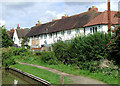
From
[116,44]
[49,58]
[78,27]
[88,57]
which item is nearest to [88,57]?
[88,57]

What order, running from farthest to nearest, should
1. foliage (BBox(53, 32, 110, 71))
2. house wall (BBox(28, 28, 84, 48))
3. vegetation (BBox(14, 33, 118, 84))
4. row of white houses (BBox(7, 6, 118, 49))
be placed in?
house wall (BBox(28, 28, 84, 48)) < row of white houses (BBox(7, 6, 118, 49)) < foliage (BBox(53, 32, 110, 71)) < vegetation (BBox(14, 33, 118, 84))

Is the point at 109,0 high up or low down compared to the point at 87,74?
up

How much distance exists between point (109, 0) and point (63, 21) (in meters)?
19.7

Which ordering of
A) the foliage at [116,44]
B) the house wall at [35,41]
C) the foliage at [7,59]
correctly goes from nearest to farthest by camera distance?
the foliage at [116,44], the foliage at [7,59], the house wall at [35,41]

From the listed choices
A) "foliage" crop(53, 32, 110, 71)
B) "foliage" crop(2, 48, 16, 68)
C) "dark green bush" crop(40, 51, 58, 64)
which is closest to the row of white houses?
"dark green bush" crop(40, 51, 58, 64)

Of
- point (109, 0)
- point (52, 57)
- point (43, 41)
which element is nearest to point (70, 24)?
point (43, 41)

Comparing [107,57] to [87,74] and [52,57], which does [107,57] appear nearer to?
[87,74]

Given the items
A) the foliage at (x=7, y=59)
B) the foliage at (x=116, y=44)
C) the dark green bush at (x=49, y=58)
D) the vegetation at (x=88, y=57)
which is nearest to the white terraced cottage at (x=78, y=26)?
the dark green bush at (x=49, y=58)

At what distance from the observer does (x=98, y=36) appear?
13.4 m

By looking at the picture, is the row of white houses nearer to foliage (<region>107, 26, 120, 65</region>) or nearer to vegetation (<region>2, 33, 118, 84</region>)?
vegetation (<region>2, 33, 118, 84</region>)

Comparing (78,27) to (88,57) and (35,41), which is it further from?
(35,41)

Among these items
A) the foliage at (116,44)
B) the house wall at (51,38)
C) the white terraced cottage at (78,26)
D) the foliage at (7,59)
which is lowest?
the foliage at (7,59)

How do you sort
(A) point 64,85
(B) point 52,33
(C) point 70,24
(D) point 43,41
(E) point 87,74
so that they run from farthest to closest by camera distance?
(D) point 43,41
(B) point 52,33
(C) point 70,24
(E) point 87,74
(A) point 64,85

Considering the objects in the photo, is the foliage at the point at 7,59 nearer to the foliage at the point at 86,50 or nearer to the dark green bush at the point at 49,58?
the dark green bush at the point at 49,58
